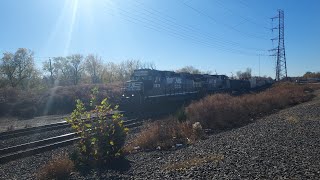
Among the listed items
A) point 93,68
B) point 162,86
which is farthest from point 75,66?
point 162,86

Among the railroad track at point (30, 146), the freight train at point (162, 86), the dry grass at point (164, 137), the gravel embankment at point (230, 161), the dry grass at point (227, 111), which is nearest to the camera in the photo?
the gravel embankment at point (230, 161)

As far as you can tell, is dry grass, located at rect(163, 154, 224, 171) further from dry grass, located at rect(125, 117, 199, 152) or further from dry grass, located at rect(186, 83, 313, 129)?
dry grass, located at rect(186, 83, 313, 129)

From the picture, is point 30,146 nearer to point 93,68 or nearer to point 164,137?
point 164,137

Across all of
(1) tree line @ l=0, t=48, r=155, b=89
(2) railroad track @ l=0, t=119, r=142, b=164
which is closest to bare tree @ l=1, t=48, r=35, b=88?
(1) tree line @ l=0, t=48, r=155, b=89

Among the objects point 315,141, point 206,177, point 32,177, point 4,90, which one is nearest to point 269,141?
point 315,141

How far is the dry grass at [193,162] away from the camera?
29.5 feet

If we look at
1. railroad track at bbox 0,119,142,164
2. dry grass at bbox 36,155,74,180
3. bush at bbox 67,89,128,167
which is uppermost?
bush at bbox 67,89,128,167

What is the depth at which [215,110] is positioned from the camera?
21719 mm

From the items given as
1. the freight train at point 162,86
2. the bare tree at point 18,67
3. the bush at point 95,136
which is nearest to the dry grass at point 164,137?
the bush at point 95,136

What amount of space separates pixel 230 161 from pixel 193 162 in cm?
109

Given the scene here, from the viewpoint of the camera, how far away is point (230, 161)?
30.2 feet

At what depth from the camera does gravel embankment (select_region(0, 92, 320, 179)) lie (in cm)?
783

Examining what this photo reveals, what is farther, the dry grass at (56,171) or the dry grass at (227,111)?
the dry grass at (227,111)

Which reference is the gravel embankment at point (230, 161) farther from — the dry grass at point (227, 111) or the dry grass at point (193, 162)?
the dry grass at point (227, 111)
